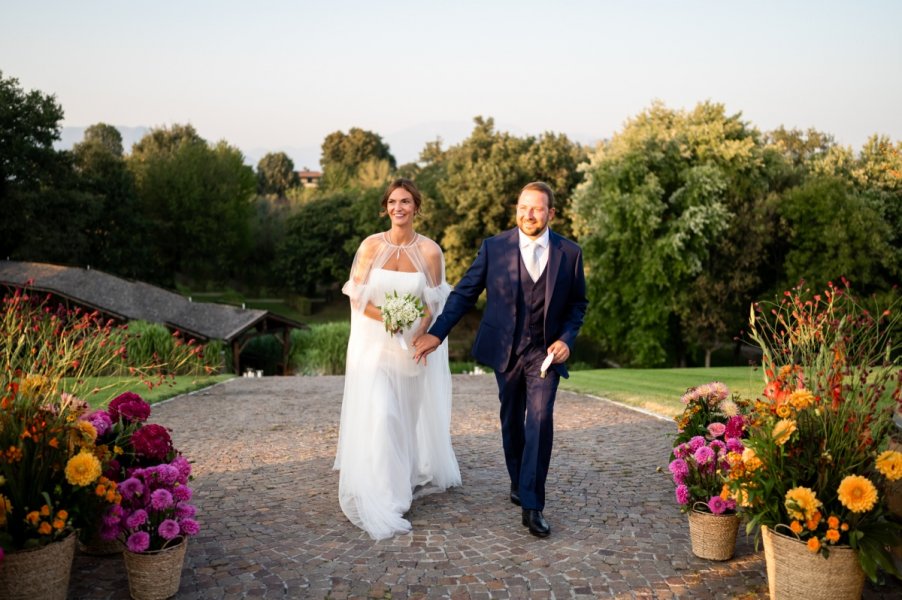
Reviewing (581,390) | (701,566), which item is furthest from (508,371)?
(581,390)

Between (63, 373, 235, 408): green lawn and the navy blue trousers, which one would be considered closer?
the navy blue trousers

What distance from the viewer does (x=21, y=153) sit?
4062cm

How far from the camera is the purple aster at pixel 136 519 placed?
14.8ft

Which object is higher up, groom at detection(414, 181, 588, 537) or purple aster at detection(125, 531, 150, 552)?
groom at detection(414, 181, 588, 537)

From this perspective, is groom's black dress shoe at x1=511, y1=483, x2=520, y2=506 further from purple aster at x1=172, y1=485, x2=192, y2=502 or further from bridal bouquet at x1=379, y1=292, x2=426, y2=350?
purple aster at x1=172, y1=485, x2=192, y2=502

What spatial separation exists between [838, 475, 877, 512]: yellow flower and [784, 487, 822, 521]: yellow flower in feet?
0.50

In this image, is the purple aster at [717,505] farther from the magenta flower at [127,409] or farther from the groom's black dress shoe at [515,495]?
the magenta flower at [127,409]

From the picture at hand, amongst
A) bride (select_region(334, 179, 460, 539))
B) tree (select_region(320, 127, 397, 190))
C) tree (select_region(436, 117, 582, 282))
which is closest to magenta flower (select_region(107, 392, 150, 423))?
bride (select_region(334, 179, 460, 539))

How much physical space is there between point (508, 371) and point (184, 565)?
9.66ft

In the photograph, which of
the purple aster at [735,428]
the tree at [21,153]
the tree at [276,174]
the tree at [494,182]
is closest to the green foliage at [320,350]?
the tree at [494,182]

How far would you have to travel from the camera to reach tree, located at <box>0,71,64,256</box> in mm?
39688

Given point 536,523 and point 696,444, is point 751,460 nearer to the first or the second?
point 696,444

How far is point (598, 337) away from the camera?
33.5m

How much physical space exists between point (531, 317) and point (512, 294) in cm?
25
